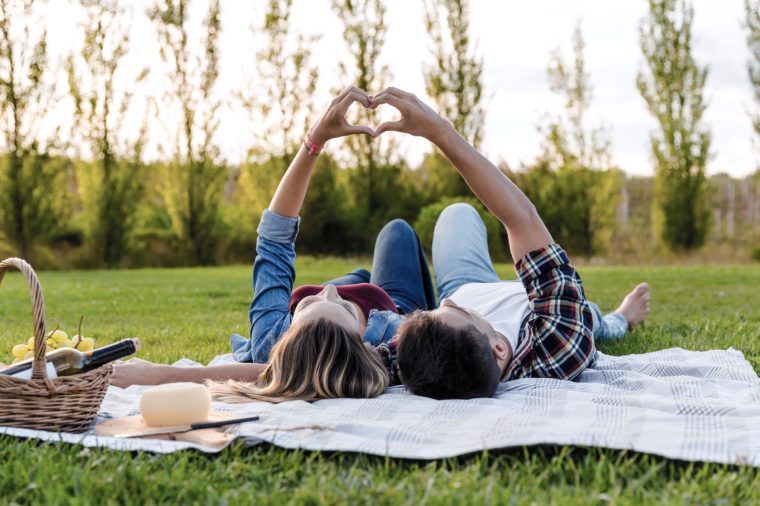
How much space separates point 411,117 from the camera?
9.87 ft

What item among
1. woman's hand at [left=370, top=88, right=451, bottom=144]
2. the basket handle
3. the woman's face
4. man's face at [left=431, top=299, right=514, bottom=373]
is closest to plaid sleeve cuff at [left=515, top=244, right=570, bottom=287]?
man's face at [left=431, top=299, right=514, bottom=373]

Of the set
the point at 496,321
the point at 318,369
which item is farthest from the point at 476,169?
the point at 318,369

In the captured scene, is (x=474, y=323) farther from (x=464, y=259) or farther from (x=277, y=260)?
(x=464, y=259)

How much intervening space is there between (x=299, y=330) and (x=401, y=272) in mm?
1783

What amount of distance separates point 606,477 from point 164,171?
57.2ft

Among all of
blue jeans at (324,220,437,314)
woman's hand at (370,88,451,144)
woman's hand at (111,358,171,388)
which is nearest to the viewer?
woman's hand at (370,88,451,144)

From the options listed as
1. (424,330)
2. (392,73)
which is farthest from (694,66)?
(424,330)

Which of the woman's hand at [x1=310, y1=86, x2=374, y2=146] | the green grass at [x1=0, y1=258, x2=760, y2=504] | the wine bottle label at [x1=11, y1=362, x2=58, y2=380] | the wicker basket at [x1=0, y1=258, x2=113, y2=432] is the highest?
the woman's hand at [x1=310, y1=86, x2=374, y2=146]

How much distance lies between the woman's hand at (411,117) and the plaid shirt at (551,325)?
25.8 inches

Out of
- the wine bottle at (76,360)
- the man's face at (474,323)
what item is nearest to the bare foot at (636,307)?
the man's face at (474,323)

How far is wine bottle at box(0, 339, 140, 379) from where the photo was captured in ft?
8.13

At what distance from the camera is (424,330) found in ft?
9.51

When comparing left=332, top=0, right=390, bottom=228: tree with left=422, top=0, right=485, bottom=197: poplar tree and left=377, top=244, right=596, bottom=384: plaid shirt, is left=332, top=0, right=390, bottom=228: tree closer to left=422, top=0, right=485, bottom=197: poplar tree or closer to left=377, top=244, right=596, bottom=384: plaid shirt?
left=422, top=0, right=485, bottom=197: poplar tree

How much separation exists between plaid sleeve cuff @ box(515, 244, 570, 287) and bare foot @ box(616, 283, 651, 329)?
2.45m
